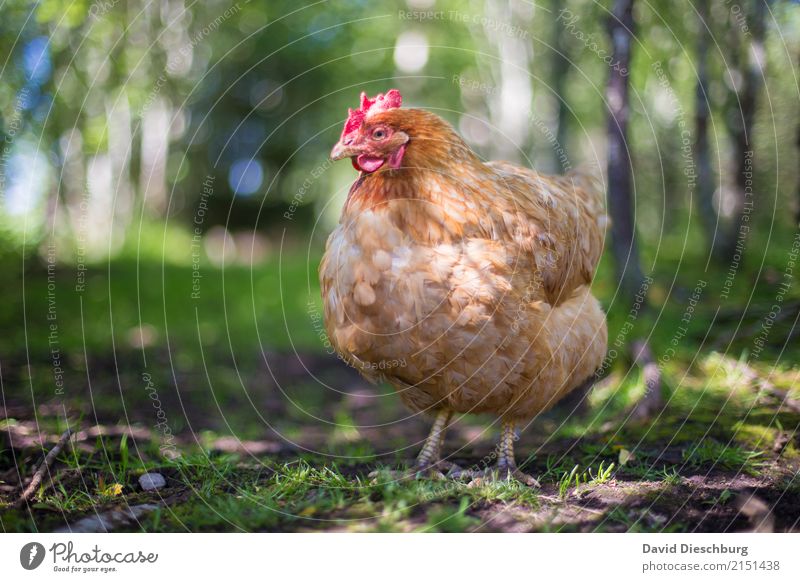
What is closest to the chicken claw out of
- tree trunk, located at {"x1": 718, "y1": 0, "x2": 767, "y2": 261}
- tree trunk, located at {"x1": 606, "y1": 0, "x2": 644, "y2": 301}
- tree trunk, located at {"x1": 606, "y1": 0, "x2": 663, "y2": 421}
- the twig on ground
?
tree trunk, located at {"x1": 606, "y1": 0, "x2": 663, "y2": 421}

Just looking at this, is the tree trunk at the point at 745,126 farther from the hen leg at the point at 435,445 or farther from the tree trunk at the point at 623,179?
the hen leg at the point at 435,445

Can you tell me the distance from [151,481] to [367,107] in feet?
7.45

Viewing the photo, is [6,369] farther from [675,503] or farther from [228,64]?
[228,64]

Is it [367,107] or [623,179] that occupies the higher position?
[367,107]

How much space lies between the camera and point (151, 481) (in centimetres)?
318

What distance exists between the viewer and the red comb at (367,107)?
326 centimetres

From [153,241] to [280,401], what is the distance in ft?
21.3

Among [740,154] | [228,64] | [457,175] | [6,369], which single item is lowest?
[6,369]

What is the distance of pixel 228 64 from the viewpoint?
1603cm

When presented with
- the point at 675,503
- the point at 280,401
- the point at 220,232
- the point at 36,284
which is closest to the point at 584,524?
the point at 675,503

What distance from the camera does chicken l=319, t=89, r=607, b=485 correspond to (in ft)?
9.90

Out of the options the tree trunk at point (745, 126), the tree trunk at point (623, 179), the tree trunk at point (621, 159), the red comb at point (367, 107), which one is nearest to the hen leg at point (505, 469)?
the tree trunk at point (623, 179)

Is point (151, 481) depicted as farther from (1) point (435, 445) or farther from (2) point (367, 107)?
(2) point (367, 107)

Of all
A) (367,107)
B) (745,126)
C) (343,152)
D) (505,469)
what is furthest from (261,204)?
(745,126)
